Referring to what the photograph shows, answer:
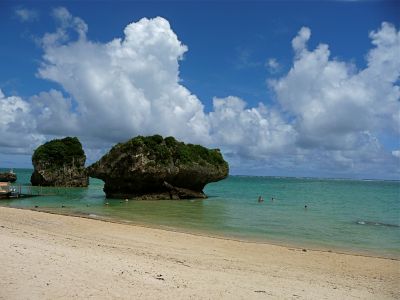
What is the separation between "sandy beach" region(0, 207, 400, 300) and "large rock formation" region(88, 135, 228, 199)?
2484cm

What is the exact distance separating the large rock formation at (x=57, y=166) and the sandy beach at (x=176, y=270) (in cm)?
5987

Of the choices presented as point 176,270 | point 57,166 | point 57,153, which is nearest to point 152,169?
point 176,270

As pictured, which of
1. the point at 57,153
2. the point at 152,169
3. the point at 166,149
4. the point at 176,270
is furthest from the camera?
the point at 57,153

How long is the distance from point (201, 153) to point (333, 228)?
26.5 meters

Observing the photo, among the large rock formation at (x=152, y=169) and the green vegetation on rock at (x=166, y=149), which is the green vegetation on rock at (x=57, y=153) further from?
the green vegetation on rock at (x=166, y=149)

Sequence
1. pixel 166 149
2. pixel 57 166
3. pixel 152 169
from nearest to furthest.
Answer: pixel 152 169
pixel 166 149
pixel 57 166

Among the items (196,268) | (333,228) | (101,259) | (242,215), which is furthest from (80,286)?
(242,215)

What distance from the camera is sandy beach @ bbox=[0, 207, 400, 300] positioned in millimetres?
8945

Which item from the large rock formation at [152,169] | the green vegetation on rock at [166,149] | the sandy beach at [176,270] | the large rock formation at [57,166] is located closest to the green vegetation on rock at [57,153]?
the large rock formation at [57,166]

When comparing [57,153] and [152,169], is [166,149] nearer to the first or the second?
[152,169]

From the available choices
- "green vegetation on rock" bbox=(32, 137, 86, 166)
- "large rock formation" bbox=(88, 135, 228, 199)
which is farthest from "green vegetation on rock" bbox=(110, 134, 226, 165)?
"green vegetation on rock" bbox=(32, 137, 86, 166)

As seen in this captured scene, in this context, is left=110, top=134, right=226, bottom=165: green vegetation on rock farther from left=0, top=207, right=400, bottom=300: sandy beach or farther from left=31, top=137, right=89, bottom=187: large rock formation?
left=31, top=137, right=89, bottom=187: large rock formation

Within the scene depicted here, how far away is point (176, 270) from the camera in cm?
1160

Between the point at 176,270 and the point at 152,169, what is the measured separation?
33077mm
